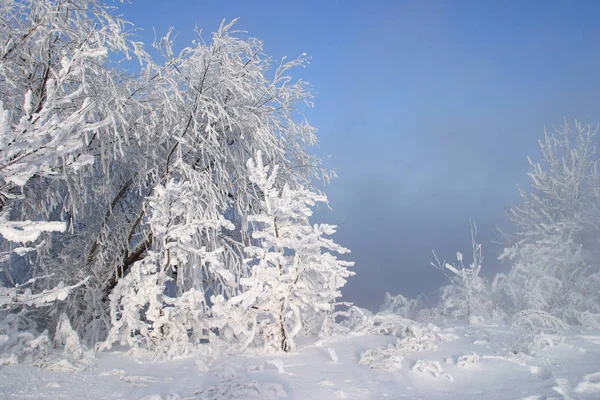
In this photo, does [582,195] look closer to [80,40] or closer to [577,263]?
[577,263]

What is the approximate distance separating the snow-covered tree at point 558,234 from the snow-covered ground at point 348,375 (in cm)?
545

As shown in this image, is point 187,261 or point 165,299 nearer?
point 165,299

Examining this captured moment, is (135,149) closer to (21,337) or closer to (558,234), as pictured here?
(21,337)

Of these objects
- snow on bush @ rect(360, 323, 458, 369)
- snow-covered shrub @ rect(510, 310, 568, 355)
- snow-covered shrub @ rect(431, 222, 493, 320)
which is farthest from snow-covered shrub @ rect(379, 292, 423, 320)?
snow on bush @ rect(360, 323, 458, 369)

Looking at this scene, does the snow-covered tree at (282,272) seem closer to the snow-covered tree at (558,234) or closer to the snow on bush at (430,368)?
the snow on bush at (430,368)

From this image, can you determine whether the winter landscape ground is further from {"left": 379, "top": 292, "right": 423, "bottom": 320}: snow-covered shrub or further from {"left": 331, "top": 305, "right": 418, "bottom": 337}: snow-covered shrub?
{"left": 379, "top": 292, "right": 423, "bottom": 320}: snow-covered shrub

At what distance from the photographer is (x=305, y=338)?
5613mm

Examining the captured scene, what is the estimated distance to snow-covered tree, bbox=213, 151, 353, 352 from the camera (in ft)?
14.8

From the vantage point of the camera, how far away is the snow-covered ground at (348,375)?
3.14 meters

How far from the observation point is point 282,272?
4.68 meters

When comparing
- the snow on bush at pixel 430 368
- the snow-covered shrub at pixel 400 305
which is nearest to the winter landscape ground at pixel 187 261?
the snow on bush at pixel 430 368

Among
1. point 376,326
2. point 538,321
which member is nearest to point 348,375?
point 376,326

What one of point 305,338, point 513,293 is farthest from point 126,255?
point 513,293

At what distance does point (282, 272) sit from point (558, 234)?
9.84 meters
